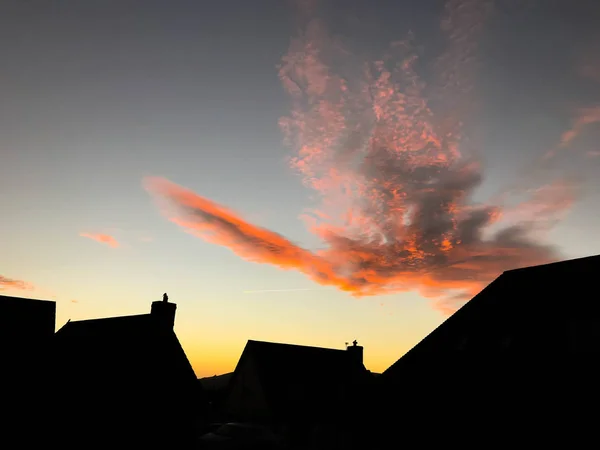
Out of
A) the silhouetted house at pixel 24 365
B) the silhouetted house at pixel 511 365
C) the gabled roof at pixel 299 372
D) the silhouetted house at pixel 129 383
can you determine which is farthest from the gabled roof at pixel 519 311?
the silhouetted house at pixel 24 365

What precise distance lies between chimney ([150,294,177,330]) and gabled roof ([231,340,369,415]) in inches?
333

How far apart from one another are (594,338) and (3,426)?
27493 mm

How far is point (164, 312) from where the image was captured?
30031 millimetres

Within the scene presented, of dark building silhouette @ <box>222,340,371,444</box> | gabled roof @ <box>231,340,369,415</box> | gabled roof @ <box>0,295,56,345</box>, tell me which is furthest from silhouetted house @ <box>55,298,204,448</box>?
gabled roof @ <box>231,340,369,415</box>

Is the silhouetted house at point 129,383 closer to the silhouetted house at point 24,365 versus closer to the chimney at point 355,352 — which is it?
the silhouetted house at point 24,365

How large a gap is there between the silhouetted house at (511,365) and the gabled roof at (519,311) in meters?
0.04

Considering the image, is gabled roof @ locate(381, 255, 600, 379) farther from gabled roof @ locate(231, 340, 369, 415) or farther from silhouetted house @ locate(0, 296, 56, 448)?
silhouetted house @ locate(0, 296, 56, 448)

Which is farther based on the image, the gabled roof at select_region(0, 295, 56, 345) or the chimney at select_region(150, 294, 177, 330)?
the chimney at select_region(150, 294, 177, 330)

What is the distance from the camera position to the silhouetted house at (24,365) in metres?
21.9

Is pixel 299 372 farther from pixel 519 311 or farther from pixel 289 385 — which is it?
pixel 519 311

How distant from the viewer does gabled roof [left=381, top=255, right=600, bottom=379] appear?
15531 millimetres

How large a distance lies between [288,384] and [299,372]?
2317 mm

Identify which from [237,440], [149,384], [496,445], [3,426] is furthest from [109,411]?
[496,445]

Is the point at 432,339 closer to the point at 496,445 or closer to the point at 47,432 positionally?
the point at 496,445
